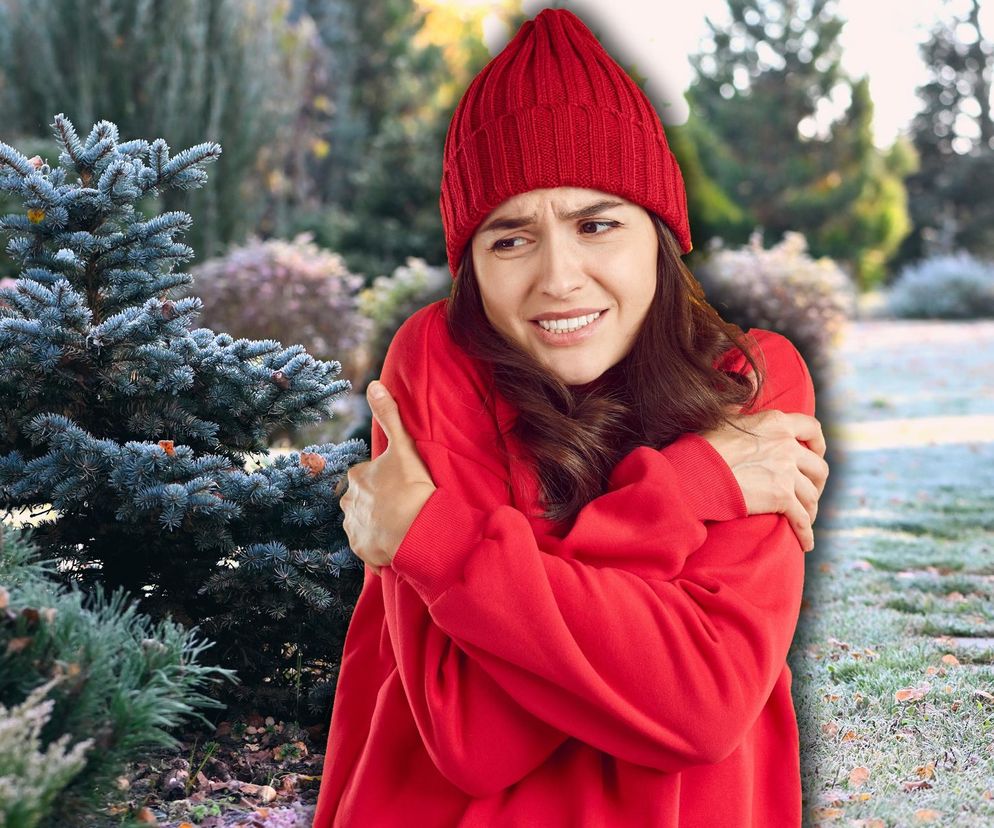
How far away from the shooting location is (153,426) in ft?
9.61

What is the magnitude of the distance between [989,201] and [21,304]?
2751 cm

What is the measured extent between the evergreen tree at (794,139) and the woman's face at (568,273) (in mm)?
22714

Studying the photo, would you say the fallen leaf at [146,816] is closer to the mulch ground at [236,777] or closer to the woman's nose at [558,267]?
the mulch ground at [236,777]

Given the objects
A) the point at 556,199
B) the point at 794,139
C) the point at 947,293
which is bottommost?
the point at 947,293

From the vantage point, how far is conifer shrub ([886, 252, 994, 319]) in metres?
19.3

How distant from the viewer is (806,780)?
3.01 m

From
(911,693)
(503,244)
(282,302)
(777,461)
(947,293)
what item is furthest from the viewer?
(947,293)

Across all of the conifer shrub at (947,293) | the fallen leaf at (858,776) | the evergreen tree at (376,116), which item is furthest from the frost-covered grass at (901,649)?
the conifer shrub at (947,293)

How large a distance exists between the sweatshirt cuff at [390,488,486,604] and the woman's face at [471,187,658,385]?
1.20 feet

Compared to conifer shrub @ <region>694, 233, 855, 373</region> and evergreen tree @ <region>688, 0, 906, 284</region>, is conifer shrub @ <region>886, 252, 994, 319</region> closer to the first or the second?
evergreen tree @ <region>688, 0, 906, 284</region>

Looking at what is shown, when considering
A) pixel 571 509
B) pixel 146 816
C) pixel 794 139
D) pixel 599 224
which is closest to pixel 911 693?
pixel 571 509

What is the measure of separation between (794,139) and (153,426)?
27.2m

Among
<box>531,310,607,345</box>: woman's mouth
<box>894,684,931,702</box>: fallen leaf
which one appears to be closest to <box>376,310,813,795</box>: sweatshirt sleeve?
<box>531,310,607,345</box>: woman's mouth

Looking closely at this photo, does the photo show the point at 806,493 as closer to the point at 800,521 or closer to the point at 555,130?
the point at 800,521
